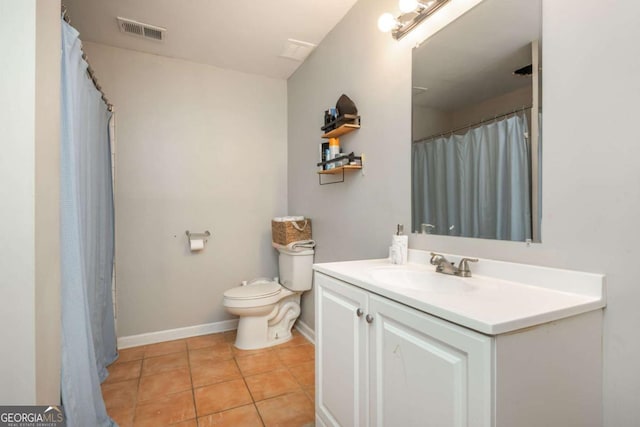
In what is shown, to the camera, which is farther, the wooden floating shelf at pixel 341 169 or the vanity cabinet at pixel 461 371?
the wooden floating shelf at pixel 341 169

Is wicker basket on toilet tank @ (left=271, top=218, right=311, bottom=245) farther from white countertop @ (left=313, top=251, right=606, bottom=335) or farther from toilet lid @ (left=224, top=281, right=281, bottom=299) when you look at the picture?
white countertop @ (left=313, top=251, right=606, bottom=335)

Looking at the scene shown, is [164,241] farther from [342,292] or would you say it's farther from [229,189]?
[342,292]

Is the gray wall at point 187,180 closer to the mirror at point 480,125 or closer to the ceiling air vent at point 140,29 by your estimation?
the ceiling air vent at point 140,29

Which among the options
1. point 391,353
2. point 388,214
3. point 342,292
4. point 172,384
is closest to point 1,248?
point 342,292

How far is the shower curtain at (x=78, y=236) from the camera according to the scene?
129 cm

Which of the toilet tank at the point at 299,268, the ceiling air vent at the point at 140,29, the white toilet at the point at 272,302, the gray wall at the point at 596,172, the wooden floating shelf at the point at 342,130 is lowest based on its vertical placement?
the white toilet at the point at 272,302

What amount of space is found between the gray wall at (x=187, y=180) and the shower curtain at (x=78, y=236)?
2.19ft

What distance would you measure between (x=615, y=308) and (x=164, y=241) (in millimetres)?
2784

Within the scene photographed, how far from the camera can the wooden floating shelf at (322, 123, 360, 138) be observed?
76.0 inches

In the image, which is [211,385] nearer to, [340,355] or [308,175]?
[340,355]

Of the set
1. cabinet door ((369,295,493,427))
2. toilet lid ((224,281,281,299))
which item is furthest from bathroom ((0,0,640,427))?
cabinet door ((369,295,493,427))

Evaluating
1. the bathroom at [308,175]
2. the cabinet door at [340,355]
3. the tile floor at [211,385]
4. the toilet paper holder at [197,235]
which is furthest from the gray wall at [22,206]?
the toilet paper holder at [197,235]

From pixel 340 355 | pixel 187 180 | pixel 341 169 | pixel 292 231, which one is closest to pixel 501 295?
pixel 340 355

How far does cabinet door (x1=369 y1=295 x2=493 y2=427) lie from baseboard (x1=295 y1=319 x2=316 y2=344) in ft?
4.96
